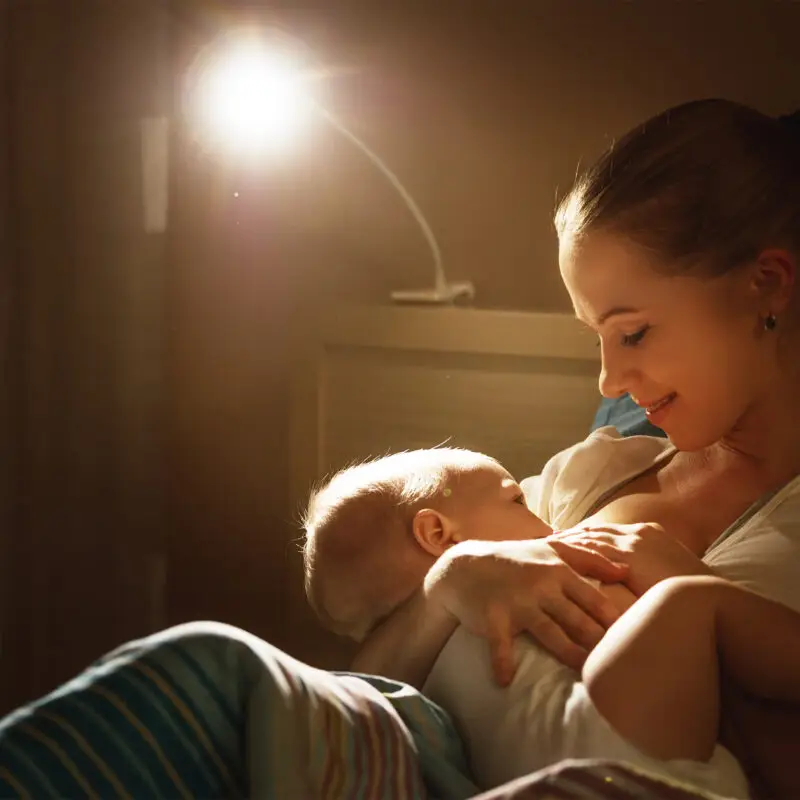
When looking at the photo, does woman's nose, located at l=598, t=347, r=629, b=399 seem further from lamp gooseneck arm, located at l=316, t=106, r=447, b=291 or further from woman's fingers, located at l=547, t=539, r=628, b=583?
lamp gooseneck arm, located at l=316, t=106, r=447, b=291

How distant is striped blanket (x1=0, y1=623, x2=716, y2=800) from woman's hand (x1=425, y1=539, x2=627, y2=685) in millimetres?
146

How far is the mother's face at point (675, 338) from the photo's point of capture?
103 cm

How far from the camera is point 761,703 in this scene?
893 mm

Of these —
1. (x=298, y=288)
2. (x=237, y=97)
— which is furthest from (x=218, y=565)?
(x=237, y=97)

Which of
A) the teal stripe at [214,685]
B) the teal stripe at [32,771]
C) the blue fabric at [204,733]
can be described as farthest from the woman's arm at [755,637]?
the teal stripe at [32,771]

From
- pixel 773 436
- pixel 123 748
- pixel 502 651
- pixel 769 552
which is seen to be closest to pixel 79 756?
pixel 123 748

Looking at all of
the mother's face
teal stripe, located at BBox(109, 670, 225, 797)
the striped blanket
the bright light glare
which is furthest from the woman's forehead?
the bright light glare

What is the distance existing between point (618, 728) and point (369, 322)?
1.06m

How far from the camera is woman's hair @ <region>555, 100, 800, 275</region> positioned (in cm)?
102

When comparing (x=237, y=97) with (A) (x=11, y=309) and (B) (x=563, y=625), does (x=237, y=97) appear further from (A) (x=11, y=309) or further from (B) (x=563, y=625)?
(B) (x=563, y=625)

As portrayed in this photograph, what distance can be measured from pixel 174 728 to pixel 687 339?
645 mm

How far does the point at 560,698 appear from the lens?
822 millimetres

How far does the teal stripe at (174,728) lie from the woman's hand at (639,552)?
417 millimetres

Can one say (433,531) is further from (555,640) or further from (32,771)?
(32,771)
